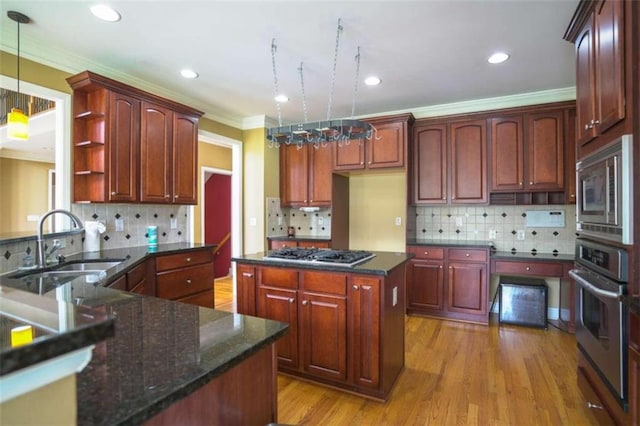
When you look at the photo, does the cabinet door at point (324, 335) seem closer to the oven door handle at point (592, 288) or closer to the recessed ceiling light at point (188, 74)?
the oven door handle at point (592, 288)

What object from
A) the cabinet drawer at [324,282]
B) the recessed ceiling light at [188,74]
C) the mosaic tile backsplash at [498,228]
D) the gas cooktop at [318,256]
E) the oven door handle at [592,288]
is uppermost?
the recessed ceiling light at [188,74]

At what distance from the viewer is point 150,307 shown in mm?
1309

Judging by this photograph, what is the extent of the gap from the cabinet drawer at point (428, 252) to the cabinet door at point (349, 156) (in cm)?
125

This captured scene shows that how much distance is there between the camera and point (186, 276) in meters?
3.30

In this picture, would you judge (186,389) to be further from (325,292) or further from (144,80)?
(144,80)

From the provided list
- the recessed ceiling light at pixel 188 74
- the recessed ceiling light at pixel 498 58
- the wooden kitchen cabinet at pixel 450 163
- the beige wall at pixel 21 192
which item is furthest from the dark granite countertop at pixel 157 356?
the beige wall at pixel 21 192

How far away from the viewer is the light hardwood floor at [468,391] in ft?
6.86

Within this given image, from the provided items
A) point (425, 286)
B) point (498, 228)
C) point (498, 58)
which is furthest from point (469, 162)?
point (425, 286)

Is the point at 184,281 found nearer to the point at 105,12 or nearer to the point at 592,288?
the point at 105,12

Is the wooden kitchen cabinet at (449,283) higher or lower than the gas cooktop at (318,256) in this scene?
lower

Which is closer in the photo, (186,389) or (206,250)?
(186,389)

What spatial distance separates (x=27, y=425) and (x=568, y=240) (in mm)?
4748

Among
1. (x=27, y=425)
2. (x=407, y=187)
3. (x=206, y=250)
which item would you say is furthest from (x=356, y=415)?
(x=407, y=187)

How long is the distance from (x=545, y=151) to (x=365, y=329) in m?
2.98
